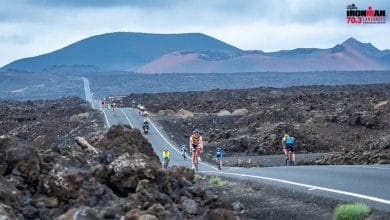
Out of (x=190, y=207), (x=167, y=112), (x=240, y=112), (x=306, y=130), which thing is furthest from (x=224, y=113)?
(x=190, y=207)

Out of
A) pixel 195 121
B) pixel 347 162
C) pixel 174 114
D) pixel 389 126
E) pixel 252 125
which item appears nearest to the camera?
pixel 347 162

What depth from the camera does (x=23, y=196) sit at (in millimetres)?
9594

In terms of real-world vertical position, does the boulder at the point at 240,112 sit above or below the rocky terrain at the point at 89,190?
below

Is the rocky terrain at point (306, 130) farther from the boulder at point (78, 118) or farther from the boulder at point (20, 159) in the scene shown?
the boulder at point (20, 159)

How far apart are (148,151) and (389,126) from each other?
108 ft

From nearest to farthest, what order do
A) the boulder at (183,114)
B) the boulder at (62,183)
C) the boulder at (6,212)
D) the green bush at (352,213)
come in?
1. the boulder at (6,212)
2. the green bush at (352,213)
3. the boulder at (62,183)
4. the boulder at (183,114)

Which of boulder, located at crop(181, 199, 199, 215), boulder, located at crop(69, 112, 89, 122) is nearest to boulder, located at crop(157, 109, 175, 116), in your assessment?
boulder, located at crop(69, 112, 89, 122)

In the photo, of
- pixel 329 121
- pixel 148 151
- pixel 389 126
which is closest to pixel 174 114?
pixel 329 121

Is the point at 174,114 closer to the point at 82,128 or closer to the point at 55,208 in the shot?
the point at 82,128

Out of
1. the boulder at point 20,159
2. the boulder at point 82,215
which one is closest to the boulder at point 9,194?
the boulder at point 20,159

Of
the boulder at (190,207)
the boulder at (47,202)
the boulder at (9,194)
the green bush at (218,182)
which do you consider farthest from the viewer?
the green bush at (218,182)

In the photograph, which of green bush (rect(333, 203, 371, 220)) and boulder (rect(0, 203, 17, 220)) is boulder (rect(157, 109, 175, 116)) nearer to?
green bush (rect(333, 203, 371, 220))

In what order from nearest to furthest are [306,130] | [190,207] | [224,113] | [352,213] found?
[352,213] → [190,207] → [306,130] → [224,113]

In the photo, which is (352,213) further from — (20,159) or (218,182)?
(218,182)
